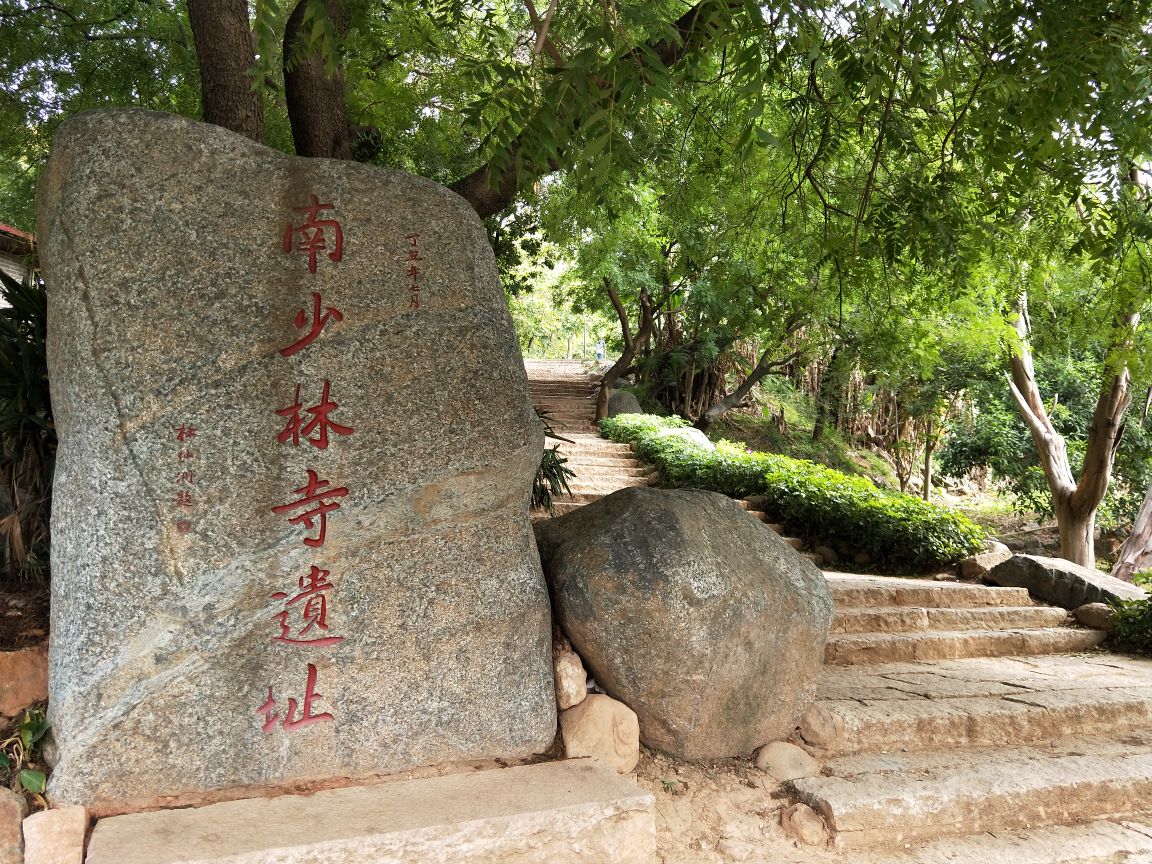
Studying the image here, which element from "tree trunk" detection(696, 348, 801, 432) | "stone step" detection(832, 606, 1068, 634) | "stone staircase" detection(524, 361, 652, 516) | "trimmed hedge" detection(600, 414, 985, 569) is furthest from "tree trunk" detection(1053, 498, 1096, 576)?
"tree trunk" detection(696, 348, 801, 432)

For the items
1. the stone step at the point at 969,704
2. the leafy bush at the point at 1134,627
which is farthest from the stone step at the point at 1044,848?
the leafy bush at the point at 1134,627

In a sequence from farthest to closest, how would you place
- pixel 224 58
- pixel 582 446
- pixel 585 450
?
pixel 582 446
pixel 585 450
pixel 224 58

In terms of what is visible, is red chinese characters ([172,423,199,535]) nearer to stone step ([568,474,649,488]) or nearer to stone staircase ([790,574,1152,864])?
stone staircase ([790,574,1152,864])

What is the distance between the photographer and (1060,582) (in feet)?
21.5

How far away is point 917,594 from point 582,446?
6.51m

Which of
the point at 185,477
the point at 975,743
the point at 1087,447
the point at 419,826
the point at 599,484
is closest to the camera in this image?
the point at 419,826

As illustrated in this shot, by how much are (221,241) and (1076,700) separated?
203 inches

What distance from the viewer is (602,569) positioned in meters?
3.53

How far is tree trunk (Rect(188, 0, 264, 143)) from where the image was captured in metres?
4.32

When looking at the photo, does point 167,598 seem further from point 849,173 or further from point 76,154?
point 849,173

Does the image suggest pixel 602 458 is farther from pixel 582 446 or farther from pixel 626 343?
pixel 626 343

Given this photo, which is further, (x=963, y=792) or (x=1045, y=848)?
(x=963, y=792)

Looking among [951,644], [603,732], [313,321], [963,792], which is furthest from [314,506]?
[951,644]

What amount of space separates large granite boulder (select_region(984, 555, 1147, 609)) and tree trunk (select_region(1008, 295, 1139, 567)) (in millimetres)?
2837
